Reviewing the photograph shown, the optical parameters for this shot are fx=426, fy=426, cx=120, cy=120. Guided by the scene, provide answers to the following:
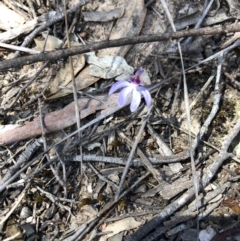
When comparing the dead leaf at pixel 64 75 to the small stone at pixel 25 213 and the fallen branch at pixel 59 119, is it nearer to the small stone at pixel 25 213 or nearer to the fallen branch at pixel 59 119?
the fallen branch at pixel 59 119

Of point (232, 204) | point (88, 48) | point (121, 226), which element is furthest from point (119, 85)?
point (232, 204)

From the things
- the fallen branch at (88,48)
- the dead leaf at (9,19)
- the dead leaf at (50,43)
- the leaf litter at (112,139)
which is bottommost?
the leaf litter at (112,139)

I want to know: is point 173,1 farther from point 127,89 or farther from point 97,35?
point 127,89

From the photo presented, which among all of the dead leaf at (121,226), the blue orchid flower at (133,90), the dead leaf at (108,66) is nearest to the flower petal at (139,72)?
the blue orchid flower at (133,90)

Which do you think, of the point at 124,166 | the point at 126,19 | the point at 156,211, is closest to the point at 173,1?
the point at 126,19

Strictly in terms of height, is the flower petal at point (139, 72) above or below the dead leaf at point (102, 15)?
below

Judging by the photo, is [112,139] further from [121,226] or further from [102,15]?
[102,15]
